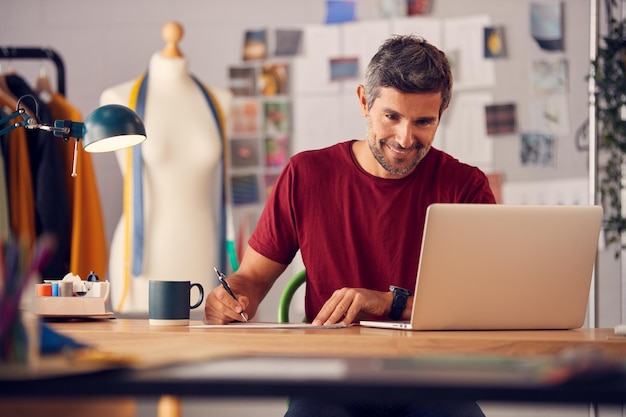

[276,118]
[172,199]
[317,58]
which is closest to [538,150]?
[317,58]

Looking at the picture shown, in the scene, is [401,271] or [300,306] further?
[300,306]

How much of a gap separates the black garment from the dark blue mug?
5.44 feet

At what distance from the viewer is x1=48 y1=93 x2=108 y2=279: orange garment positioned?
344cm

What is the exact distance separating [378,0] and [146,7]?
1.01 metres

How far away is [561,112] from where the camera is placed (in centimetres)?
383

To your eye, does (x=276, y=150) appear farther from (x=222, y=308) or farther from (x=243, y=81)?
(x=222, y=308)

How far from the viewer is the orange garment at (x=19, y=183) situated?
335 centimetres

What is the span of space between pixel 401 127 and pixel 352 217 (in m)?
0.26

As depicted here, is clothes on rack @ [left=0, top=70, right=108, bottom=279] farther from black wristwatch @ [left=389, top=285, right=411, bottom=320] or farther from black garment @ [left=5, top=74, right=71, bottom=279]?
black wristwatch @ [left=389, top=285, right=411, bottom=320]

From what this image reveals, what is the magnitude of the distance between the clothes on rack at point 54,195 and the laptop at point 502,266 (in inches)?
79.0

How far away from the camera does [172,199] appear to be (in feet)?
10.8

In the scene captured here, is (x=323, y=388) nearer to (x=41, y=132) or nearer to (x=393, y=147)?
(x=393, y=147)

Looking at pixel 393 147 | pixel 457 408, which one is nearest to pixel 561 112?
pixel 393 147

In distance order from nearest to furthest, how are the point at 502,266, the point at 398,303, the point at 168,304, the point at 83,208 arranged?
1. the point at 502,266
2. the point at 168,304
3. the point at 398,303
4. the point at 83,208
